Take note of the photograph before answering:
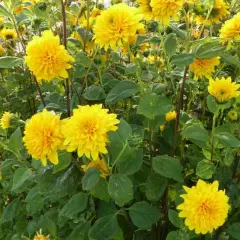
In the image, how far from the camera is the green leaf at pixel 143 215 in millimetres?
1114

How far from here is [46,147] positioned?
0.99 meters

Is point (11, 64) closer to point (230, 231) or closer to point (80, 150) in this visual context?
point (80, 150)

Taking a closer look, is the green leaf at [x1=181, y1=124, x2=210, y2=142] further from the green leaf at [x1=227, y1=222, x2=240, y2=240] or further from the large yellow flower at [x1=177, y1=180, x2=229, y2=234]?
the green leaf at [x1=227, y1=222, x2=240, y2=240]

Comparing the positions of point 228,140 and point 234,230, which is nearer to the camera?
point 228,140

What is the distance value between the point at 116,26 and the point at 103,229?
549 mm

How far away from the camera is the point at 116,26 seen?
1057mm

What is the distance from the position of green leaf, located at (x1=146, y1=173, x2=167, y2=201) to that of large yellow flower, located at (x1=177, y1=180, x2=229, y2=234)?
126 mm

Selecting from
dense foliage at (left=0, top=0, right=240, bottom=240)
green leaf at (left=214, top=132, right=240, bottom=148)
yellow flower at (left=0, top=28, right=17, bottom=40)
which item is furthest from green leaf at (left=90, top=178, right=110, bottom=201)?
yellow flower at (left=0, top=28, right=17, bottom=40)

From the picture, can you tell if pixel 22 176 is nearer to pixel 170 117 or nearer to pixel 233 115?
pixel 170 117

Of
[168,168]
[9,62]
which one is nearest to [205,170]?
[168,168]

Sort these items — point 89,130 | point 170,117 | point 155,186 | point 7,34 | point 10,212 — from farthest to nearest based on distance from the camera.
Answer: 1. point 7,34
2. point 10,212
3. point 170,117
4. point 155,186
5. point 89,130

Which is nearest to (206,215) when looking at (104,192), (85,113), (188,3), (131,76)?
(104,192)

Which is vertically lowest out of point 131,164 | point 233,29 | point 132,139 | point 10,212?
point 10,212

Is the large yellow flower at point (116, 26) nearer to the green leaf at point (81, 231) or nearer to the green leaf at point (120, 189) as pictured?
the green leaf at point (120, 189)
